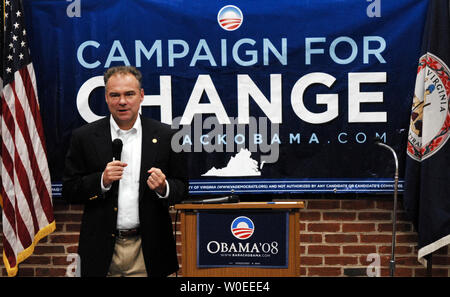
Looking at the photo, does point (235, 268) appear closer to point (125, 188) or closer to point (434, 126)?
point (125, 188)

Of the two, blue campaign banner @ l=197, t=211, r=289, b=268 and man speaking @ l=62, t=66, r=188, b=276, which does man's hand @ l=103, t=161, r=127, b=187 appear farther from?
blue campaign banner @ l=197, t=211, r=289, b=268

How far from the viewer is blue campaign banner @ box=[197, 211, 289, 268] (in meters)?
2.62

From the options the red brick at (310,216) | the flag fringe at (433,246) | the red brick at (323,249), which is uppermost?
the red brick at (310,216)

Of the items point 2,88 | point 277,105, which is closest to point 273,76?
point 277,105

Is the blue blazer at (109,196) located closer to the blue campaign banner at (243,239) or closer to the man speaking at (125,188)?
the man speaking at (125,188)

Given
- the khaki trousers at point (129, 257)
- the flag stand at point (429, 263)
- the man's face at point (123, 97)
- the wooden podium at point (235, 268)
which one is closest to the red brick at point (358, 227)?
the flag stand at point (429, 263)

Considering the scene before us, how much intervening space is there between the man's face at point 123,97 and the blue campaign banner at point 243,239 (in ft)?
2.28

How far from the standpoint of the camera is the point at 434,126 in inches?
142

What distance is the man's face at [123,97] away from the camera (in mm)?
2557

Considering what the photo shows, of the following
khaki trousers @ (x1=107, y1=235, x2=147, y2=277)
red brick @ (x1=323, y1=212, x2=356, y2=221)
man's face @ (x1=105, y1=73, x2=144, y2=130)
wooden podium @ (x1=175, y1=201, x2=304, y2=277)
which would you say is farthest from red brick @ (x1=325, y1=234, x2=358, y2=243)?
→ man's face @ (x1=105, y1=73, x2=144, y2=130)

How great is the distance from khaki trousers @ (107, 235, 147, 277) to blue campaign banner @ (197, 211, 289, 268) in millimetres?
329

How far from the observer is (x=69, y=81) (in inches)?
150

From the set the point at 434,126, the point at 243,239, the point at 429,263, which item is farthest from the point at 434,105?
the point at 243,239

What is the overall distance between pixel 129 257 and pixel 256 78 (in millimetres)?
1845
